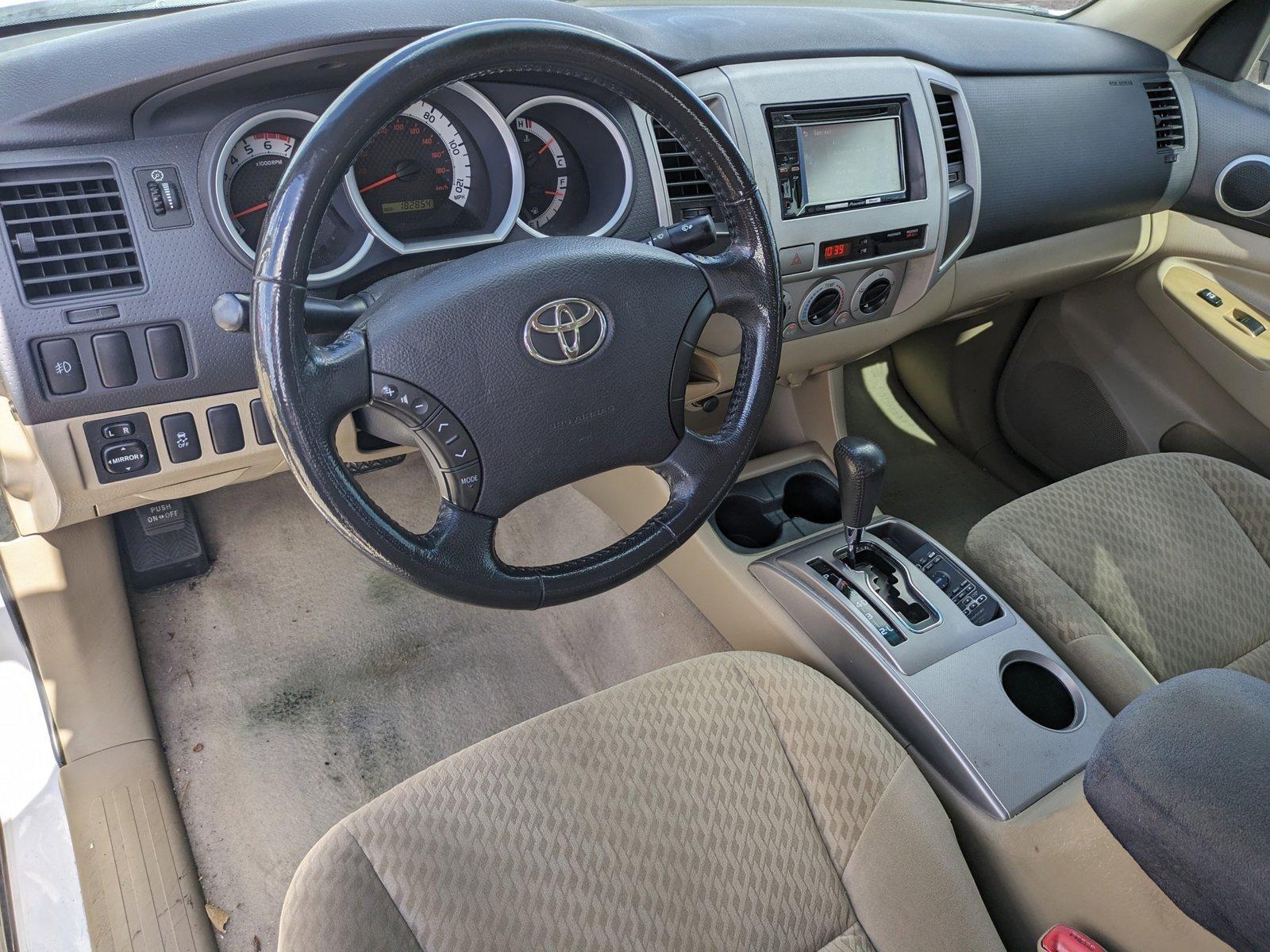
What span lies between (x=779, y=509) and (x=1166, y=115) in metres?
1.24

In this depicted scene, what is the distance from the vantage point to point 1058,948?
104cm

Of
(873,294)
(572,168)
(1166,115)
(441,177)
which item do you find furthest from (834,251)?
(1166,115)

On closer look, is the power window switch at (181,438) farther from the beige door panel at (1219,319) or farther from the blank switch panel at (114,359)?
the beige door panel at (1219,319)

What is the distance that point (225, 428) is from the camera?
4.00ft

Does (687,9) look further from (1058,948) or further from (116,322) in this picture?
(1058,948)

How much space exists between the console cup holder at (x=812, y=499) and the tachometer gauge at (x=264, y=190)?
2.96 feet

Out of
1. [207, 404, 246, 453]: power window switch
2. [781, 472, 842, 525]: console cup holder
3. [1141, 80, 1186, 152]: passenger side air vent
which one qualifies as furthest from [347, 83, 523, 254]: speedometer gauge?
[1141, 80, 1186, 152]: passenger side air vent

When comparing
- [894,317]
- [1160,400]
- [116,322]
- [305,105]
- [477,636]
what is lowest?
[477,636]

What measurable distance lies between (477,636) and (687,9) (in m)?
1.18

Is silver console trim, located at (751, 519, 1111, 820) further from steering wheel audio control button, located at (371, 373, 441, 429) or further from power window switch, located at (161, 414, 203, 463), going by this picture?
power window switch, located at (161, 414, 203, 463)

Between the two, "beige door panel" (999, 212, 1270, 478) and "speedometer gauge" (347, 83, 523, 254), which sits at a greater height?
"speedometer gauge" (347, 83, 523, 254)

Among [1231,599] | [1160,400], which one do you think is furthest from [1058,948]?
[1160,400]

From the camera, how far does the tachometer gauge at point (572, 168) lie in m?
1.28

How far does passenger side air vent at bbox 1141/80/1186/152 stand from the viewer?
204 cm
